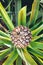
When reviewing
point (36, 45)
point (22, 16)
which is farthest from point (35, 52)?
point (22, 16)

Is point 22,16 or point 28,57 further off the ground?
point 22,16

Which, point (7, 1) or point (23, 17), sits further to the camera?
point (7, 1)

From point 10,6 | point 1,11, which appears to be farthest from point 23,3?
point 1,11

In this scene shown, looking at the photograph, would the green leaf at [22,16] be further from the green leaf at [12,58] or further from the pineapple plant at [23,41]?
the green leaf at [12,58]

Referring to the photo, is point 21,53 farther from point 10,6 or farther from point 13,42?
point 10,6

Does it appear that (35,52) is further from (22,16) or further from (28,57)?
(22,16)

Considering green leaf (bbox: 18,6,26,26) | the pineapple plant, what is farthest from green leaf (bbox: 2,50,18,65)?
green leaf (bbox: 18,6,26,26)

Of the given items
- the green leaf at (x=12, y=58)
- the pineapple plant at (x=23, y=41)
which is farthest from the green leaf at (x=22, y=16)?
the green leaf at (x=12, y=58)

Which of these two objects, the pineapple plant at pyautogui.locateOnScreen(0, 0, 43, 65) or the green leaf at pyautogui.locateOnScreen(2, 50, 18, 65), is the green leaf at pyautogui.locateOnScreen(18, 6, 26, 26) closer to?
the pineapple plant at pyautogui.locateOnScreen(0, 0, 43, 65)
